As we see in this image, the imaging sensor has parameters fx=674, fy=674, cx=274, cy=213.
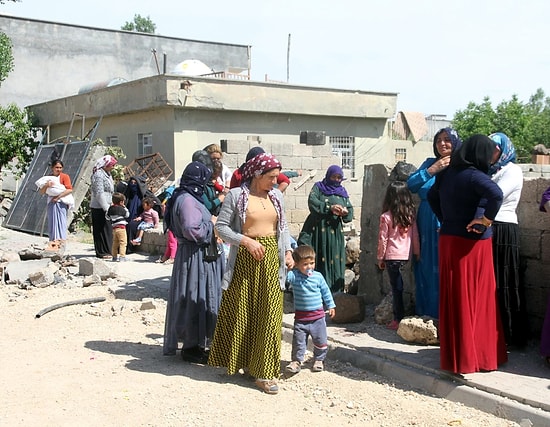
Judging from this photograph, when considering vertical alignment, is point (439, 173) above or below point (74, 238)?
above

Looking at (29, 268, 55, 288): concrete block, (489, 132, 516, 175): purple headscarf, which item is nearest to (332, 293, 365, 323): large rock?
(489, 132, 516, 175): purple headscarf

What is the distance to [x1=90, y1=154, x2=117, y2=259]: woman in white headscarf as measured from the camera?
1174cm

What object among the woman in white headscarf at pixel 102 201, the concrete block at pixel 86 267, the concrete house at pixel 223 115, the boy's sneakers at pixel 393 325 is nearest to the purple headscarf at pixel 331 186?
the boy's sneakers at pixel 393 325

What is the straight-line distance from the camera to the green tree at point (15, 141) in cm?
2309

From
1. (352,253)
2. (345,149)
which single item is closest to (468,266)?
(352,253)

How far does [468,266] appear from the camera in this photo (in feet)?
16.4

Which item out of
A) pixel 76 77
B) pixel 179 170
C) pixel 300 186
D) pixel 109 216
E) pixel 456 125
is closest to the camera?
pixel 109 216

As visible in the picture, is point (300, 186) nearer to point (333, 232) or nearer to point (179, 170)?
point (333, 232)

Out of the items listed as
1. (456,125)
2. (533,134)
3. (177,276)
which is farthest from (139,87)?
(533,134)

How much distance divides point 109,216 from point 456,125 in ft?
90.2

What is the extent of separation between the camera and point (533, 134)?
121 ft

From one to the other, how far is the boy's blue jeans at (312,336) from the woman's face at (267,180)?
1.22m

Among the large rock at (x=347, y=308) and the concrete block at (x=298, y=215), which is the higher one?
the concrete block at (x=298, y=215)

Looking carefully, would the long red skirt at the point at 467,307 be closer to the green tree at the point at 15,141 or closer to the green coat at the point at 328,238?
the green coat at the point at 328,238
